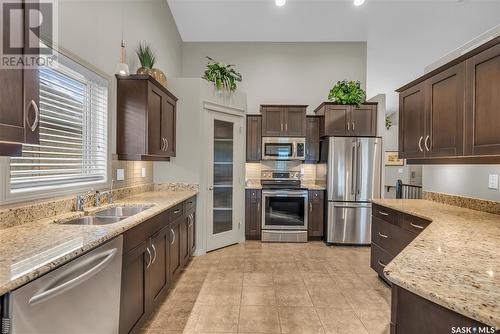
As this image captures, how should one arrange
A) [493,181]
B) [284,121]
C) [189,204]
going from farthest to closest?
1. [284,121]
2. [189,204]
3. [493,181]

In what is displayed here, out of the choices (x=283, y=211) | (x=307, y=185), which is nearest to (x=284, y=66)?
(x=307, y=185)

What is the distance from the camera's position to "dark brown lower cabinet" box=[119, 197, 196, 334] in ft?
5.57

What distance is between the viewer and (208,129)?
12.8 ft

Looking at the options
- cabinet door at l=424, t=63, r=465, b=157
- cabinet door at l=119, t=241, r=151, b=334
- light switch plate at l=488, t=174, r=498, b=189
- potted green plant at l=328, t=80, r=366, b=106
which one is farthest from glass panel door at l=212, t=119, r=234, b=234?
light switch plate at l=488, t=174, r=498, b=189

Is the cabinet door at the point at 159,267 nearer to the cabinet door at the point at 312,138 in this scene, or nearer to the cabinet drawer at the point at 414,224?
the cabinet drawer at the point at 414,224

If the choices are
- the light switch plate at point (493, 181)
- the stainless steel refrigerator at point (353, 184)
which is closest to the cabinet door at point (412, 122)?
the light switch plate at point (493, 181)

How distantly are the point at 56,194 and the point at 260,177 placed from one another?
3.45m

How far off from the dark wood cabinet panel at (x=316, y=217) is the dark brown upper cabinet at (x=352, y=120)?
1.15 meters

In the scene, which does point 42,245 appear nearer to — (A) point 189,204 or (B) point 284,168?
(A) point 189,204

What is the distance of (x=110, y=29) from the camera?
267 cm

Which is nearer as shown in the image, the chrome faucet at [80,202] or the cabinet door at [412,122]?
the chrome faucet at [80,202]

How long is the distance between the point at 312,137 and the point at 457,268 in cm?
378

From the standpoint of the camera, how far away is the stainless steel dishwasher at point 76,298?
0.96m

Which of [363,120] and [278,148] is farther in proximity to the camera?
[278,148]
